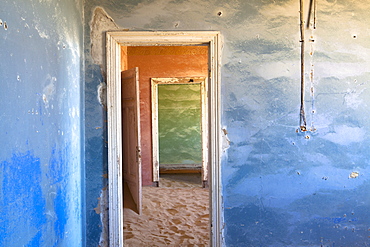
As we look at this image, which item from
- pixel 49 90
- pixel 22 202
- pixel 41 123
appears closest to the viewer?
pixel 22 202

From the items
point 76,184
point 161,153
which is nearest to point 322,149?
point 76,184

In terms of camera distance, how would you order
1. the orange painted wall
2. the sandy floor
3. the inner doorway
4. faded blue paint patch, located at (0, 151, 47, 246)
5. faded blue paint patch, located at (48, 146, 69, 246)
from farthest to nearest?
the inner doorway
the orange painted wall
the sandy floor
faded blue paint patch, located at (48, 146, 69, 246)
faded blue paint patch, located at (0, 151, 47, 246)

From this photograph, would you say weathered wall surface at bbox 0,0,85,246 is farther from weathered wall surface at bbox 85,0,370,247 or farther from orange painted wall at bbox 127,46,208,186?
orange painted wall at bbox 127,46,208,186

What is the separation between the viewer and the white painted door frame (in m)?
2.89

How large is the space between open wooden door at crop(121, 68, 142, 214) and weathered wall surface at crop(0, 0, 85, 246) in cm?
152

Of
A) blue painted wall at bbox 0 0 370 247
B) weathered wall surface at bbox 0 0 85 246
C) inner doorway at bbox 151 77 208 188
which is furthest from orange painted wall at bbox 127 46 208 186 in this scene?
weathered wall surface at bbox 0 0 85 246

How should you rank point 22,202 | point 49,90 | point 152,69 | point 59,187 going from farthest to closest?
point 152,69 → point 59,187 → point 49,90 → point 22,202

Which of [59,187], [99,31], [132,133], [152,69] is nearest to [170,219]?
[132,133]

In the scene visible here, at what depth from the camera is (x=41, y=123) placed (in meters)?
1.90

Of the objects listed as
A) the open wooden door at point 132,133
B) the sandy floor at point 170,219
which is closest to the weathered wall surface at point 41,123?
the sandy floor at point 170,219

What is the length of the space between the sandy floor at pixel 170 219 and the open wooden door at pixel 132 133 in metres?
0.31

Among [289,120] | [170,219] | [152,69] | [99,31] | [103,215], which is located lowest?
Answer: [170,219]

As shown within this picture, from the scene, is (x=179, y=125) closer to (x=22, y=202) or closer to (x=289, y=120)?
Result: (x=289, y=120)

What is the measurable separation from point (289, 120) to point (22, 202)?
2.37 meters
